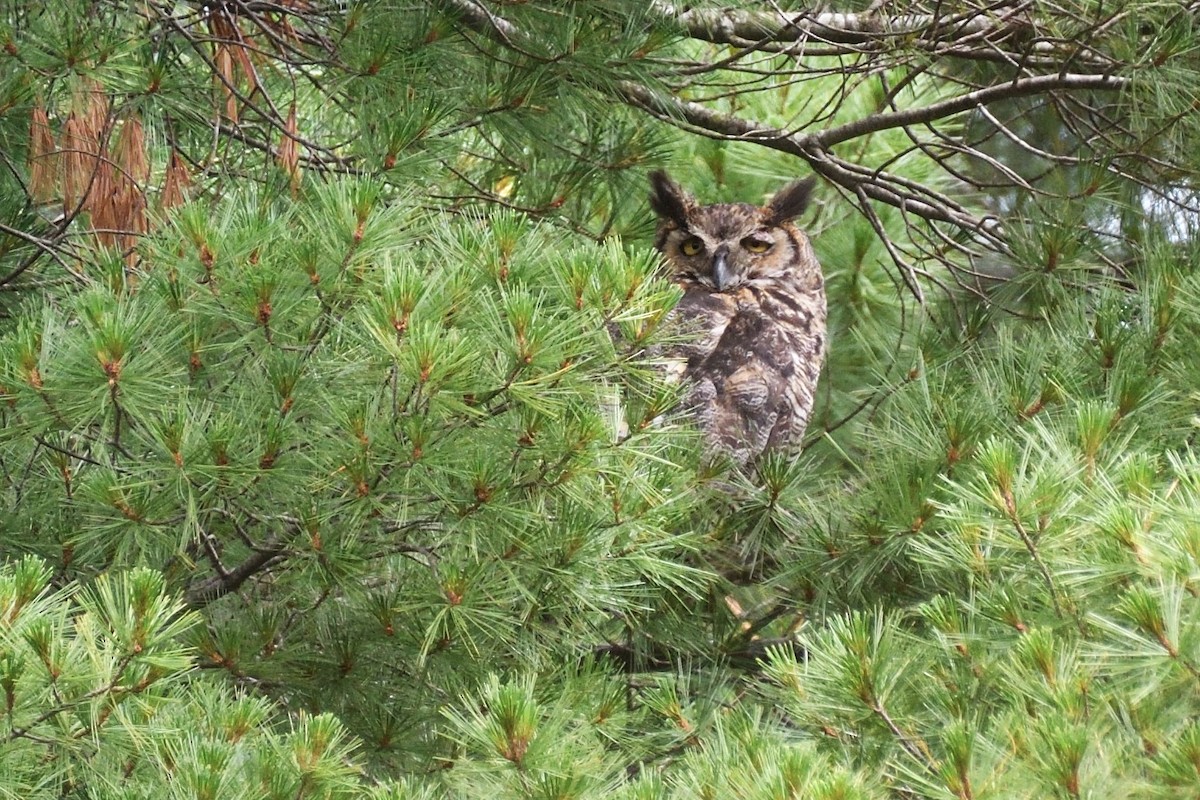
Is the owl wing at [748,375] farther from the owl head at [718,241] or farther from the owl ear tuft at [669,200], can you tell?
the owl ear tuft at [669,200]

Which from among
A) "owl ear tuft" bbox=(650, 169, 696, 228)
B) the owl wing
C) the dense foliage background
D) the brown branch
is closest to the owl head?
"owl ear tuft" bbox=(650, 169, 696, 228)

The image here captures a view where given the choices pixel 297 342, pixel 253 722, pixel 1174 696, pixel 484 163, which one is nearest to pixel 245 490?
pixel 297 342

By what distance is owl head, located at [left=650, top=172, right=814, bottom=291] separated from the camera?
11.3 feet

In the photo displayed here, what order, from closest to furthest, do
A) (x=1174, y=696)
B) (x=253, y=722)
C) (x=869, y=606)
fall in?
(x=1174, y=696) → (x=253, y=722) → (x=869, y=606)

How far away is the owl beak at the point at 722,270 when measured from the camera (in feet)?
11.2

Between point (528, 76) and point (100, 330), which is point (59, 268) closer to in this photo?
point (528, 76)

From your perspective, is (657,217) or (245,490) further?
(657,217)

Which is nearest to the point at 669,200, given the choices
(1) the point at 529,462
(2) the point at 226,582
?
(2) the point at 226,582

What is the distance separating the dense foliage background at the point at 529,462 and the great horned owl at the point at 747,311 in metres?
0.29

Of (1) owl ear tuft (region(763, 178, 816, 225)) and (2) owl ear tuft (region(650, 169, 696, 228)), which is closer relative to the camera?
(2) owl ear tuft (region(650, 169, 696, 228))

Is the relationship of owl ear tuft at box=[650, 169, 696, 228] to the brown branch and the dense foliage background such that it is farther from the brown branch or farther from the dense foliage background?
the brown branch

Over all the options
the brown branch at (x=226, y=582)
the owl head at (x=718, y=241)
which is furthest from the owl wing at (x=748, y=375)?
the brown branch at (x=226, y=582)

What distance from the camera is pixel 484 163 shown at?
11.5 feet

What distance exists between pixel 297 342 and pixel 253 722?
47cm
